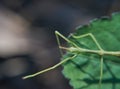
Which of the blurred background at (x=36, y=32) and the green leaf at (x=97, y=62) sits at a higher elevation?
the blurred background at (x=36, y=32)

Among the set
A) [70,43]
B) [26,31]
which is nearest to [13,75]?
[26,31]

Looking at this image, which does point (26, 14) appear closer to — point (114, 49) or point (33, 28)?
point (33, 28)

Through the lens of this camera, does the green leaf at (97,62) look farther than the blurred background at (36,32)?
No

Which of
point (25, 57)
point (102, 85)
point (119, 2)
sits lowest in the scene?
point (102, 85)

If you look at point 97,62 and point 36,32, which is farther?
point 36,32
